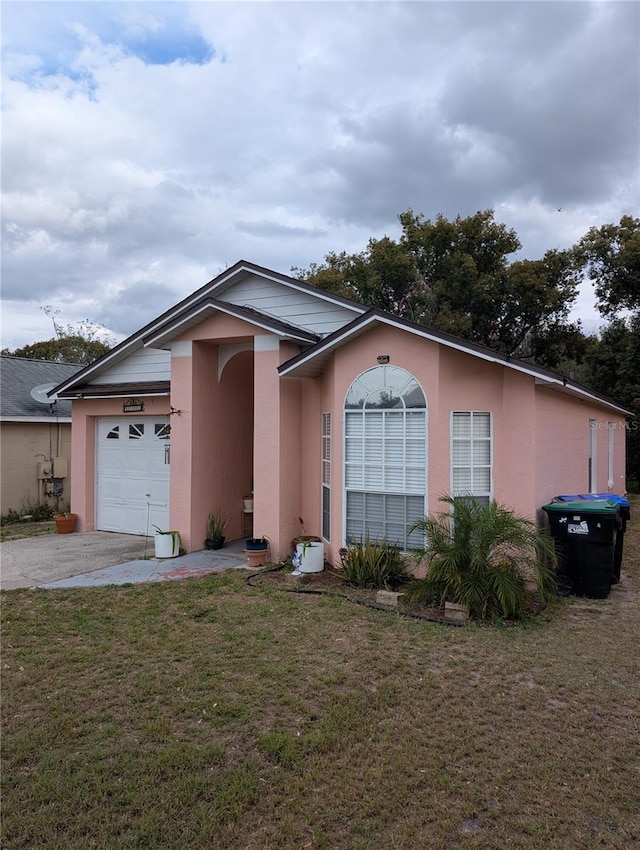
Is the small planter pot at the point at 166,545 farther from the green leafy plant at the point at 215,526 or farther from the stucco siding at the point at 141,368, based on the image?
the stucco siding at the point at 141,368

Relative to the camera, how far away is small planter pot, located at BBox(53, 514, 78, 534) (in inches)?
493

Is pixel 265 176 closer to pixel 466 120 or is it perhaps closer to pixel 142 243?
pixel 466 120

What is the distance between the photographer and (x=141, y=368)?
12.8 metres

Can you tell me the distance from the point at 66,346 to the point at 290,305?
3055cm

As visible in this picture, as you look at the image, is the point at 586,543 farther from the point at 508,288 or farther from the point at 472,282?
the point at 508,288

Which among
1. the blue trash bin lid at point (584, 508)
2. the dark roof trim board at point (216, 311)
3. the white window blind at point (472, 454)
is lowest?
the blue trash bin lid at point (584, 508)

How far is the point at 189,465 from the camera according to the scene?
1028 centimetres

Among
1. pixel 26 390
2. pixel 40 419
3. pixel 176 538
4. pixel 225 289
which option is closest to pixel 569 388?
pixel 225 289

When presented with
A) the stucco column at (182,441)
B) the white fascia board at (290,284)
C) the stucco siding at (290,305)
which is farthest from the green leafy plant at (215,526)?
the white fascia board at (290,284)

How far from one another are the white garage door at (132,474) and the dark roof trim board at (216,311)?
2.45 m

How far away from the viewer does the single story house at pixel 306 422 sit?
8086 millimetres

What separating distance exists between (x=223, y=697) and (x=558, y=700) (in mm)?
2772

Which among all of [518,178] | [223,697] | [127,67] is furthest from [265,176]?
[223,697]

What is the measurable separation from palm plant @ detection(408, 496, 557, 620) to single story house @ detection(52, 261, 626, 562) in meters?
1.15
